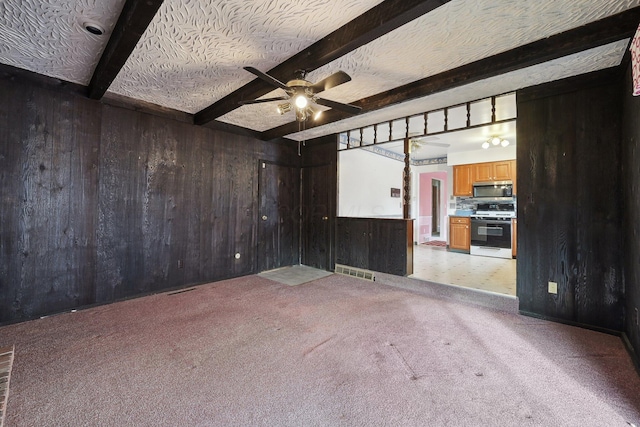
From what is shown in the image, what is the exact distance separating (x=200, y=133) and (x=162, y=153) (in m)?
0.64

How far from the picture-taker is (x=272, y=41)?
2.29 m

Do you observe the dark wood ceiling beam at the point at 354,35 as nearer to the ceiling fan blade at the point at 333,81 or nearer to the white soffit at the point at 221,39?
the white soffit at the point at 221,39

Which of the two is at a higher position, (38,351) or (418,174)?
(418,174)

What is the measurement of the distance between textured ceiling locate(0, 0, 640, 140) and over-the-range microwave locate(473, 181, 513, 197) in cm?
351

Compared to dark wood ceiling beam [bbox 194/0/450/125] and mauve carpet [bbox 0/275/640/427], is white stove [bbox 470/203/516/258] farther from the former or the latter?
dark wood ceiling beam [bbox 194/0/450/125]

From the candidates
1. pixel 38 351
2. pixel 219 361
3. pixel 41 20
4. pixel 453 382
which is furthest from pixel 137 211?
pixel 453 382

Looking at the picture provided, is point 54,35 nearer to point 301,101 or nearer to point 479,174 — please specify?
point 301,101

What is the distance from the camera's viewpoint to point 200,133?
13.6 ft

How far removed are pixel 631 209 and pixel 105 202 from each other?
17.4 feet

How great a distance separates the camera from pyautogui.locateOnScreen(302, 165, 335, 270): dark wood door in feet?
17.0

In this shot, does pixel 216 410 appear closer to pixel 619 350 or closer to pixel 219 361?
pixel 219 361

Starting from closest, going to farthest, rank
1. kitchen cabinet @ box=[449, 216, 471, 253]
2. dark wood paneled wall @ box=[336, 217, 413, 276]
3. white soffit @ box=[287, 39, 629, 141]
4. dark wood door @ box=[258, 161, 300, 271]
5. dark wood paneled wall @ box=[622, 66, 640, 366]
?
dark wood paneled wall @ box=[622, 66, 640, 366], white soffit @ box=[287, 39, 629, 141], dark wood paneled wall @ box=[336, 217, 413, 276], dark wood door @ box=[258, 161, 300, 271], kitchen cabinet @ box=[449, 216, 471, 253]

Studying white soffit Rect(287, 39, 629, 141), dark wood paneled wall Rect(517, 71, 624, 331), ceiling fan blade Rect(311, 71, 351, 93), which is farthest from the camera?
dark wood paneled wall Rect(517, 71, 624, 331)

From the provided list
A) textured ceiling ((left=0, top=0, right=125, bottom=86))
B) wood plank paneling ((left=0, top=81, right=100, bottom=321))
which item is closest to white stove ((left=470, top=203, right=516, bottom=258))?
textured ceiling ((left=0, top=0, right=125, bottom=86))
